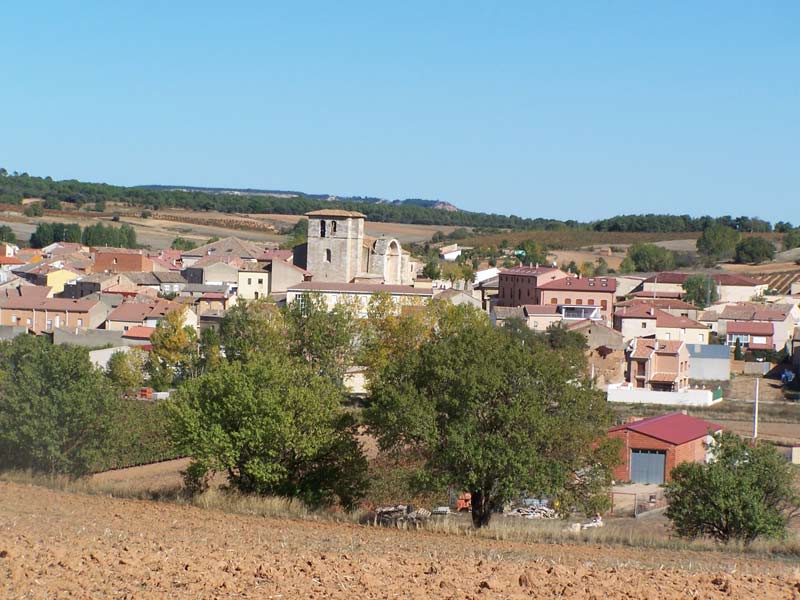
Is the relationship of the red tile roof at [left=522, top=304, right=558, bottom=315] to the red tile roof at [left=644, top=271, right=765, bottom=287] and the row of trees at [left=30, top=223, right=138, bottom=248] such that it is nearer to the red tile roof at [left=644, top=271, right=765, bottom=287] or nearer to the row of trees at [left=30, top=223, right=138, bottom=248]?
the red tile roof at [left=644, top=271, right=765, bottom=287]

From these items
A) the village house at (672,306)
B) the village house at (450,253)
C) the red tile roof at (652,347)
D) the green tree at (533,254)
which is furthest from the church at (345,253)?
the village house at (450,253)

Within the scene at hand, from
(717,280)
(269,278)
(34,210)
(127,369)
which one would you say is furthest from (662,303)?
(34,210)

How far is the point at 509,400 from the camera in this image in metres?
22.3

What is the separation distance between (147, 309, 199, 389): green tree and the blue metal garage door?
2042 centimetres

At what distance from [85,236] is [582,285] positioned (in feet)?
179

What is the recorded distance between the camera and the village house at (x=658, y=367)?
50.7 metres

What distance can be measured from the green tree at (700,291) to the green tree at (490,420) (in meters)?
51.3

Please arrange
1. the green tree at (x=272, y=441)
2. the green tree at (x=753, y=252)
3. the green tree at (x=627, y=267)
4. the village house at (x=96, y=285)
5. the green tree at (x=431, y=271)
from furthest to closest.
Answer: the green tree at (x=753, y=252), the green tree at (x=627, y=267), the green tree at (x=431, y=271), the village house at (x=96, y=285), the green tree at (x=272, y=441)

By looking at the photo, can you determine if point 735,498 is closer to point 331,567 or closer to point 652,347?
point 331,567

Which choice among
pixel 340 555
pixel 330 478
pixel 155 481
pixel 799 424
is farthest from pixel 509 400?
pixel 799 424

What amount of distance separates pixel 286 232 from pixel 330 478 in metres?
117

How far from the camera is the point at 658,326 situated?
58875 mm

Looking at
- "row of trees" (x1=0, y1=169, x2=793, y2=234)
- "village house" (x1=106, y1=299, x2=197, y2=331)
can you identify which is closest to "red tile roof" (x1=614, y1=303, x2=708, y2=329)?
"village house" (x1=106, y1=299, x2=197, y2=331)

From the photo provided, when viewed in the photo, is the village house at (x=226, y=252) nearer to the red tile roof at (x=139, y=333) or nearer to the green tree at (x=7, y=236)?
the red tile roof at (x=139, y=333)
